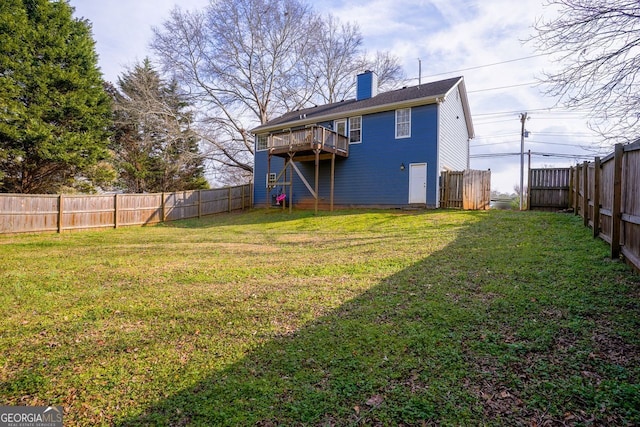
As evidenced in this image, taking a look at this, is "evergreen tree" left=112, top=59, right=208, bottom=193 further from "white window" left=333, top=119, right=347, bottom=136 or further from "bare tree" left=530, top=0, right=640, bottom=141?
"bare tree" left=530, top=0, right=640, bottom=141

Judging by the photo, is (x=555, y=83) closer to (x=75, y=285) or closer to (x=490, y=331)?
(x=490, y=331)

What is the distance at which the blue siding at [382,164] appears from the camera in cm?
1412

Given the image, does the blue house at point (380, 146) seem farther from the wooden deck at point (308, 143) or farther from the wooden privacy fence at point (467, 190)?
the wooden privacy fence at point (467, 190)

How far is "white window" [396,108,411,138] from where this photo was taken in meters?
14.8

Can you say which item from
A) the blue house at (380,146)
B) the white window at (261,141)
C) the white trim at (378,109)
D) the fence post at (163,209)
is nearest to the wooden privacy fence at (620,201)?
the blue house at (380,146)

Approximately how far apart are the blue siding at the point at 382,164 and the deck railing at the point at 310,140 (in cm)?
78

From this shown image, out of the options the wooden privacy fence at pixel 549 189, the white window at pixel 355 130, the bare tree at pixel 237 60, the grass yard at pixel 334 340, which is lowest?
the grass yard at pixel 334 340

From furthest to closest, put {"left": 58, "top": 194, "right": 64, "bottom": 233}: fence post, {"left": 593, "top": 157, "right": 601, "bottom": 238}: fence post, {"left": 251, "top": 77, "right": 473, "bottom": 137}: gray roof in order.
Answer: {"left": 251, "top": 77, "right": 473, "bottom": 137}: gray roof
{"left": 58, "top": 194, "right": 64, "bottom": 233}: fence post
{"left": 593, "top": 157, "right": 601, "bottom": 238}: fence post

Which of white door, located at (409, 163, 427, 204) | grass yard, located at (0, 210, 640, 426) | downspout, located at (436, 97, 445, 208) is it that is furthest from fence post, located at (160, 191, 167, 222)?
downspout, located at (436, 97, 445, 208)

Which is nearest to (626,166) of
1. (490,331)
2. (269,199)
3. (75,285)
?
(490,331)

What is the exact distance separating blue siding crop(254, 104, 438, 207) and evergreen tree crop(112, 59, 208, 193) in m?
10.8

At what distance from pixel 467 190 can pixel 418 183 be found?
199 centimetres

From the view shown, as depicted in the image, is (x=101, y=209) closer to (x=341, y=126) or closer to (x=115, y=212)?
(x=115, y=212)

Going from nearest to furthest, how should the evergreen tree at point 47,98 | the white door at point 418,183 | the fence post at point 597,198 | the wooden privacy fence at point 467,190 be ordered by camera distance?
1. the fence post at point 597,198
2. the wooden privacy fence at point 467,190
3. the white door at point 418,183
4. the evergreen tree at point 47,98
